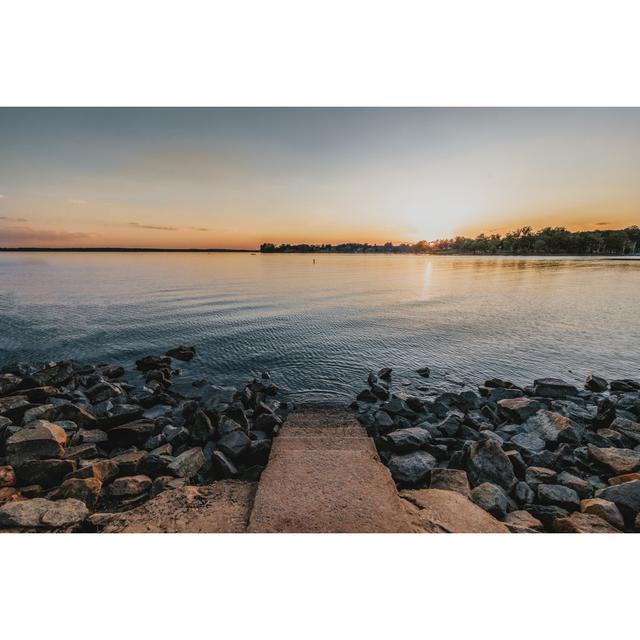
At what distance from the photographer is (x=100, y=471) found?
4234mm

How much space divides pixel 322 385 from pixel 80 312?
14829 mm

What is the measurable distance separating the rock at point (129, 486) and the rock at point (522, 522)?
450 cm

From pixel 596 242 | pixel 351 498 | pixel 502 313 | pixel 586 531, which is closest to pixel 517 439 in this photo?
pixel 586 531

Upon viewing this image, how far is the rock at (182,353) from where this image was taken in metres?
10.3

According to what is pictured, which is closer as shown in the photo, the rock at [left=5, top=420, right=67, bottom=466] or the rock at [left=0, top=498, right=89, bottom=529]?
the rock at [left=0, top=498, right=89, bottom=529]

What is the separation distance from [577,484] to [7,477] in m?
7.59

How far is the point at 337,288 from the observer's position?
1125 inches

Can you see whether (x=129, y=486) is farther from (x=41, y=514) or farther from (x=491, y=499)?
(x=491, y=499)

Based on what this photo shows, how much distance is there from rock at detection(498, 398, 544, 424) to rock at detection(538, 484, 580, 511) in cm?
242

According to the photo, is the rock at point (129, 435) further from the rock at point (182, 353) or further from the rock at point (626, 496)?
the rock at point (626, 496)

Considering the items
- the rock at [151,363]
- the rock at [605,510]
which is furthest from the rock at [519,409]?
the rock at [151,363]

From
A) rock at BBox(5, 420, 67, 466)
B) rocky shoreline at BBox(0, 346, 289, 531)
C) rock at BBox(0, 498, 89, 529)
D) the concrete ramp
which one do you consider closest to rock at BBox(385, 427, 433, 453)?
the concrete ramp

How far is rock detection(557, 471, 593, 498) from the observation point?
4.32m

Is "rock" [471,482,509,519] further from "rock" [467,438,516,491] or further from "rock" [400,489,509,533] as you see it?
"rock" [467,438,516,491]
